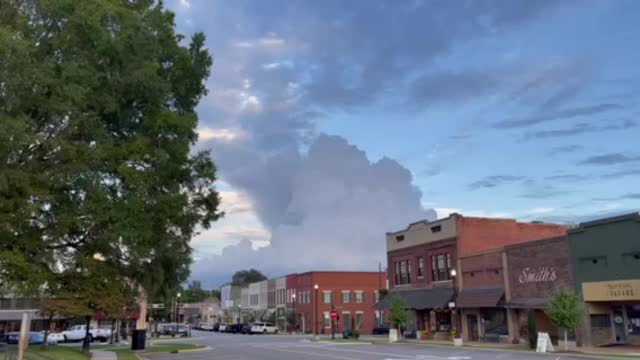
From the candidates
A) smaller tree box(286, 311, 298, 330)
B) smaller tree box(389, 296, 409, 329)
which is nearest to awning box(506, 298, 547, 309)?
smaller tree box(389, 296, 409, 329)

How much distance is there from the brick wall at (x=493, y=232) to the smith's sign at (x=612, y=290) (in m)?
14.5

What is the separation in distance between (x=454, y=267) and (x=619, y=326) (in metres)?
17.6

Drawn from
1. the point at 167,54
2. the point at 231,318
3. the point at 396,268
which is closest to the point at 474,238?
the point at 396,268

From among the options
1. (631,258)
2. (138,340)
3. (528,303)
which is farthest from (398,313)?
(631,258)

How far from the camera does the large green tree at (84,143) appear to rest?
63.0ft

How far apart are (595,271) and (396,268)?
92.9 ft

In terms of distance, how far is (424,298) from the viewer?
58.8m

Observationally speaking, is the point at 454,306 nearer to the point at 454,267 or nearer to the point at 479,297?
the point at 479,297

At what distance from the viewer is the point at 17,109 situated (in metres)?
19.5

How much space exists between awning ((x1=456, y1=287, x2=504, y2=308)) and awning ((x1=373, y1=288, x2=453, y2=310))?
5.34 feet

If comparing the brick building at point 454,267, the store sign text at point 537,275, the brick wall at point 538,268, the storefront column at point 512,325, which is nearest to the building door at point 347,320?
the brick building at point 454,267

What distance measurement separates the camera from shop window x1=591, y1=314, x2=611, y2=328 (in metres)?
40.3

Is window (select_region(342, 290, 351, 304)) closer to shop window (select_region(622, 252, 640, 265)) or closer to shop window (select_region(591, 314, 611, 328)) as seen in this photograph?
shop window (select_region(591, 314, 611, 328))

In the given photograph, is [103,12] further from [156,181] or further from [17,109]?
[156,181]
